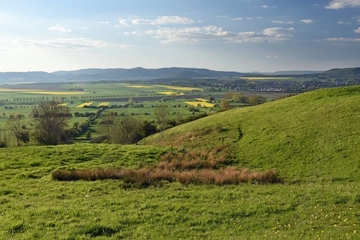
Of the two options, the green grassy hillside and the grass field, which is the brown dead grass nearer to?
the grass field

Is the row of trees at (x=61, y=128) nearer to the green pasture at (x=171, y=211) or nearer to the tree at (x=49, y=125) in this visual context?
the tree at (x=49, y=125)

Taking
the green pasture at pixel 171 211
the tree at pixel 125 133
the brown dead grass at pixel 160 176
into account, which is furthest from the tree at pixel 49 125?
the brown dead grass at pixel 160 176

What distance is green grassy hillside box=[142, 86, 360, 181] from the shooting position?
24.2m

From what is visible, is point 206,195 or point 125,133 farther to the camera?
point 125,133

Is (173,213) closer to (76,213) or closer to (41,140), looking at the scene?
(76,213)

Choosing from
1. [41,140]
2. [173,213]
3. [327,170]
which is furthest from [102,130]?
[173,213]

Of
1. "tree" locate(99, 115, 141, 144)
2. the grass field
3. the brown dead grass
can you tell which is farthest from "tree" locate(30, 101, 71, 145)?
the brown dead grass

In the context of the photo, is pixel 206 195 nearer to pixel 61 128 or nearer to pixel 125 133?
pixel 125 133

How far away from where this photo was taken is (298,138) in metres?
30.2

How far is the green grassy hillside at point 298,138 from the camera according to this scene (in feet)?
79.4

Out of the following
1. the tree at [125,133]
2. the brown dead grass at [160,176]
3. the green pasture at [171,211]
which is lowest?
the tree at [125,133]

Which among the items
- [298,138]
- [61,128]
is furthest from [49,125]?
[298,138]

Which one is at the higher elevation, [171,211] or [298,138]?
[298,138]

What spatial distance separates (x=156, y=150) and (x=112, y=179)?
990 centimetres
